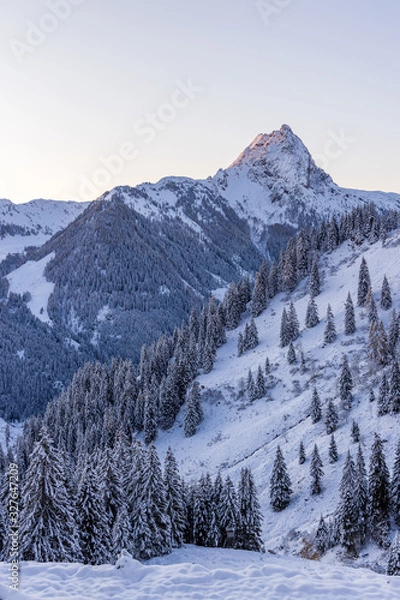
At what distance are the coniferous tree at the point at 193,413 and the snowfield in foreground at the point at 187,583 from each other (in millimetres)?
62489

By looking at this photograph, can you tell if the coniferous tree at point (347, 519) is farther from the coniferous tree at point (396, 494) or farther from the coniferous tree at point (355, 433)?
the coniferous tree at point (355, 433)

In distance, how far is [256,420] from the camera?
7088 cm

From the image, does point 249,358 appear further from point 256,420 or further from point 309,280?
point 309,280

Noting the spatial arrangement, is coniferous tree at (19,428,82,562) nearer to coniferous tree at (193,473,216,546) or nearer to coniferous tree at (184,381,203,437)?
coniferous tree at (193,473,216,546)

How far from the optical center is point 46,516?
26.3 m

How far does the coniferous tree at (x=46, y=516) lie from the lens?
2575cm

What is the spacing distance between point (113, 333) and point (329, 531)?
6510 inches

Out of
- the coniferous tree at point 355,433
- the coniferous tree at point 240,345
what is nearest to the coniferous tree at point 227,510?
the coniferous tree at point 355,433

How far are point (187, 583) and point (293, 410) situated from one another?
55842mm

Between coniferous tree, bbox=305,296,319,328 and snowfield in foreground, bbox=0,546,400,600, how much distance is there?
72.7m

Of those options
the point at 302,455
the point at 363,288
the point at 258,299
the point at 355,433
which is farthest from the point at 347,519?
the point at 258,299

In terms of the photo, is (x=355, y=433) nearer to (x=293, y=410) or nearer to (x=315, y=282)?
(x=293, y=410)

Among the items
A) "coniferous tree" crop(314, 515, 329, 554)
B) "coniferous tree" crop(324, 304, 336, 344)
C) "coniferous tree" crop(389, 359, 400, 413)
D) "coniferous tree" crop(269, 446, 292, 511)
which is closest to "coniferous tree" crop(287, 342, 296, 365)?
"coniferous tree" crop(324, 304, 336, 344)

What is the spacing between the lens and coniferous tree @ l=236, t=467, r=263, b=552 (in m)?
37.9
